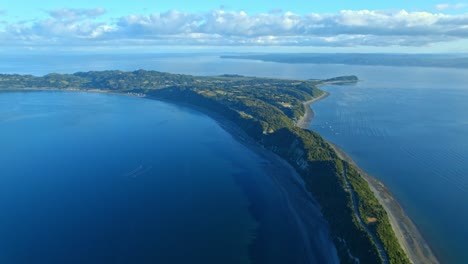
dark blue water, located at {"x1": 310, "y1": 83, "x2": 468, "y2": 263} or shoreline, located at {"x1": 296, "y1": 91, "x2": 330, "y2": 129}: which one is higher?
shoreline, located at {"x1": 296, "y1": 91, "x2": 330, "y2": 129}

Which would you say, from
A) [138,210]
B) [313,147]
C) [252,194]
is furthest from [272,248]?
[313,147]

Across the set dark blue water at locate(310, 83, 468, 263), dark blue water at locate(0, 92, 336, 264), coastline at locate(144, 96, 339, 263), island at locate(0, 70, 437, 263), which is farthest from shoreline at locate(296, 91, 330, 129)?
dark blue water at locate(0, 92, 336, 264)

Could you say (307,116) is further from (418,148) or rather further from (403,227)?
(403,227)

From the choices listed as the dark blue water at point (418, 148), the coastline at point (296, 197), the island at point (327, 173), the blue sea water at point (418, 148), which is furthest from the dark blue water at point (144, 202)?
the dark blue water at point (418, 148)

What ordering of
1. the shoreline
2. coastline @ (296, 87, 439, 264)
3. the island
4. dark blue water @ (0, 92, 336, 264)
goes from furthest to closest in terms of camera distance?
the shoreline → dark blue water @ (0, 92, 336, 264) → coastline @ (296, 87, 439, 264) → the island

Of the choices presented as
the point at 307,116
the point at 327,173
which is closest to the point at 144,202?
the point at 327,173

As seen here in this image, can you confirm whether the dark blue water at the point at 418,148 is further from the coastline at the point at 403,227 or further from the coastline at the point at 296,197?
Answer: the coastline at the point at 296,197

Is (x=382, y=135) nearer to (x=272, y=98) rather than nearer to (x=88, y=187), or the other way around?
(x=272, y=98)

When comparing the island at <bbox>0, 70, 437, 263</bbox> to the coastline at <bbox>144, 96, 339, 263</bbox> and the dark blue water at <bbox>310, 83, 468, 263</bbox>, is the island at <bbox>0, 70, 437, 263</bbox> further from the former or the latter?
the dark blue water at <bbox>310, 83, 468, 263</bbox>

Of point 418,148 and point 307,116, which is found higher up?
point 307,116
